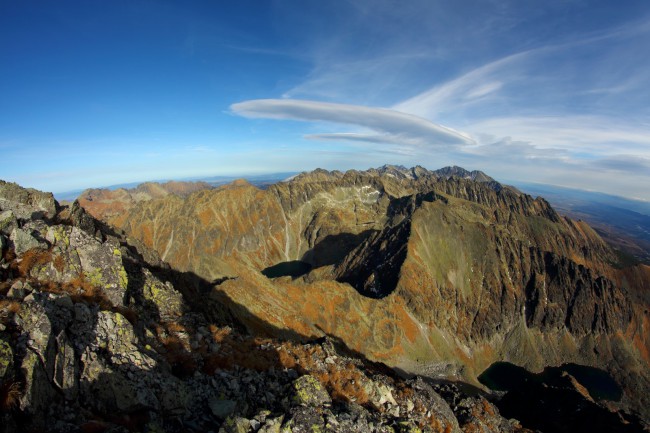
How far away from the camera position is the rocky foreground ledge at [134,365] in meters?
10.2

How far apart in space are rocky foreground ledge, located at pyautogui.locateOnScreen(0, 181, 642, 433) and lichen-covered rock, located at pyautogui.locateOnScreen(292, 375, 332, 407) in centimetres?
6

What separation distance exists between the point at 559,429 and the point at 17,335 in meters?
81.1

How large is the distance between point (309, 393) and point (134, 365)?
7.92 m

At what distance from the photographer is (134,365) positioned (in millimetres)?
12891

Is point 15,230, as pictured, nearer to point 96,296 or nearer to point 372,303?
point 96,296

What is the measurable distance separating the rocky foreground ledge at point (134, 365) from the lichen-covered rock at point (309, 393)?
59 millimetres

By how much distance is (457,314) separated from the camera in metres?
117

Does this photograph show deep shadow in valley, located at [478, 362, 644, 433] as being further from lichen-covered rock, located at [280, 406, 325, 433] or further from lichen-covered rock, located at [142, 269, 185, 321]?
lichen-covered rock, located at [142, 269, 185, 321]

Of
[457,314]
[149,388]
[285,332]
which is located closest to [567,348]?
[457,314]

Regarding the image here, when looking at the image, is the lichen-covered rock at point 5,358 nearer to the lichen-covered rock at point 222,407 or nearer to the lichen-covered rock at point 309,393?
the lichen-covered rock at point 222,407

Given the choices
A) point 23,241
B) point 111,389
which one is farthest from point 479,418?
point 23,241

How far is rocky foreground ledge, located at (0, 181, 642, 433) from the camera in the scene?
10197mm

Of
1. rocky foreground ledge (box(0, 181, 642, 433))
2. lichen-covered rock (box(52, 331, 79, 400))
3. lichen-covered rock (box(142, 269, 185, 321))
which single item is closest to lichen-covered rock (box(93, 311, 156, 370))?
rocky foreground ledge (box(0, 181, 642, 433))

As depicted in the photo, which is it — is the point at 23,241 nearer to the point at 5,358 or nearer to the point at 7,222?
the point at 7,222
